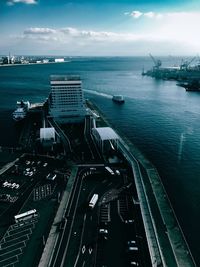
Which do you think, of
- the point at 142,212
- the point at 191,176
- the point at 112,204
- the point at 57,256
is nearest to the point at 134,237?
the point at 142,212

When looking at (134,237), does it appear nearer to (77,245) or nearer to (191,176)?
(77,245)

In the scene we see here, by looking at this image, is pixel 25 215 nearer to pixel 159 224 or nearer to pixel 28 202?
pixel 28 202

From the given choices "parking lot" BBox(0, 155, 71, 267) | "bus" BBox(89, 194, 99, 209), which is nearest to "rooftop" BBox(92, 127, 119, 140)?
"parking lot" BBox(0, 155, 71, 267)

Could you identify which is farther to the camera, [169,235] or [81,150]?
[81,150]

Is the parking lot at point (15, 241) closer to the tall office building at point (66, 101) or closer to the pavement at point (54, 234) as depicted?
the pavement at point (54, 234)

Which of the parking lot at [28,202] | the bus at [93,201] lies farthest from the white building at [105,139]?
the bus at [93,201]

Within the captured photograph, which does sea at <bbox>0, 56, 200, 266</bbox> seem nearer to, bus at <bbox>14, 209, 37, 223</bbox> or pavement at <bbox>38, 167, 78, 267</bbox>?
pavement at <bbox>38, 167, 78, 267</bbox>
